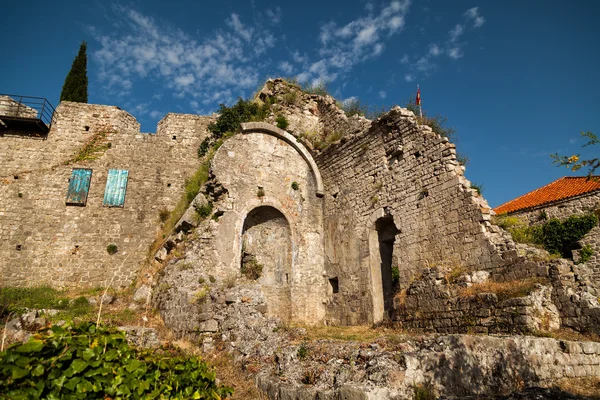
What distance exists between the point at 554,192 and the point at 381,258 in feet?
40.4

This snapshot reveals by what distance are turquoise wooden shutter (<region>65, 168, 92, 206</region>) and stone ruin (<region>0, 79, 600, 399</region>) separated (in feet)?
0.87

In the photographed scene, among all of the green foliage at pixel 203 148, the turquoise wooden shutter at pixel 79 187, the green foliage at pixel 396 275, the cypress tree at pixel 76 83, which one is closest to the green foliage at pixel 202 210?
the green foliage at pixel 203 148

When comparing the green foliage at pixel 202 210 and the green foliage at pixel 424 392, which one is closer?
the green foliage at pixel 424 392

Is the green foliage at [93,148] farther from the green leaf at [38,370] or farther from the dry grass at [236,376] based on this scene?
the green leaf at [38,370]

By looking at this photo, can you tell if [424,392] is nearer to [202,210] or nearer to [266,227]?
[202,210]

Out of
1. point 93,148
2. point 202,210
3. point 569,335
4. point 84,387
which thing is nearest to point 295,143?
point 202,210

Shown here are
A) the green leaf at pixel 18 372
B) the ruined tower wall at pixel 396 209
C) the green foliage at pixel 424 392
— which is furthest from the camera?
the ruined tower wall at pixel 396 209

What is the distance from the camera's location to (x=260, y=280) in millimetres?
11953

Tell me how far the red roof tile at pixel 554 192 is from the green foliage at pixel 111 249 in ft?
58.1

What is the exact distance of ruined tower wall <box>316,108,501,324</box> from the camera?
868 cm

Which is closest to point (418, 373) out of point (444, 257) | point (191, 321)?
point (444, 257)

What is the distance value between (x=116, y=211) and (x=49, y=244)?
7.63 feet

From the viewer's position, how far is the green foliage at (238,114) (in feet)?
45.6

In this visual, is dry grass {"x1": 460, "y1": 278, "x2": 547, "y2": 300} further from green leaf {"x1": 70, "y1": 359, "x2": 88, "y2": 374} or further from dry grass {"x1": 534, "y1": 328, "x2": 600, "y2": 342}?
green leaf {"x1": 70, "y1": 359, "x2": 88, "y2": 374}
